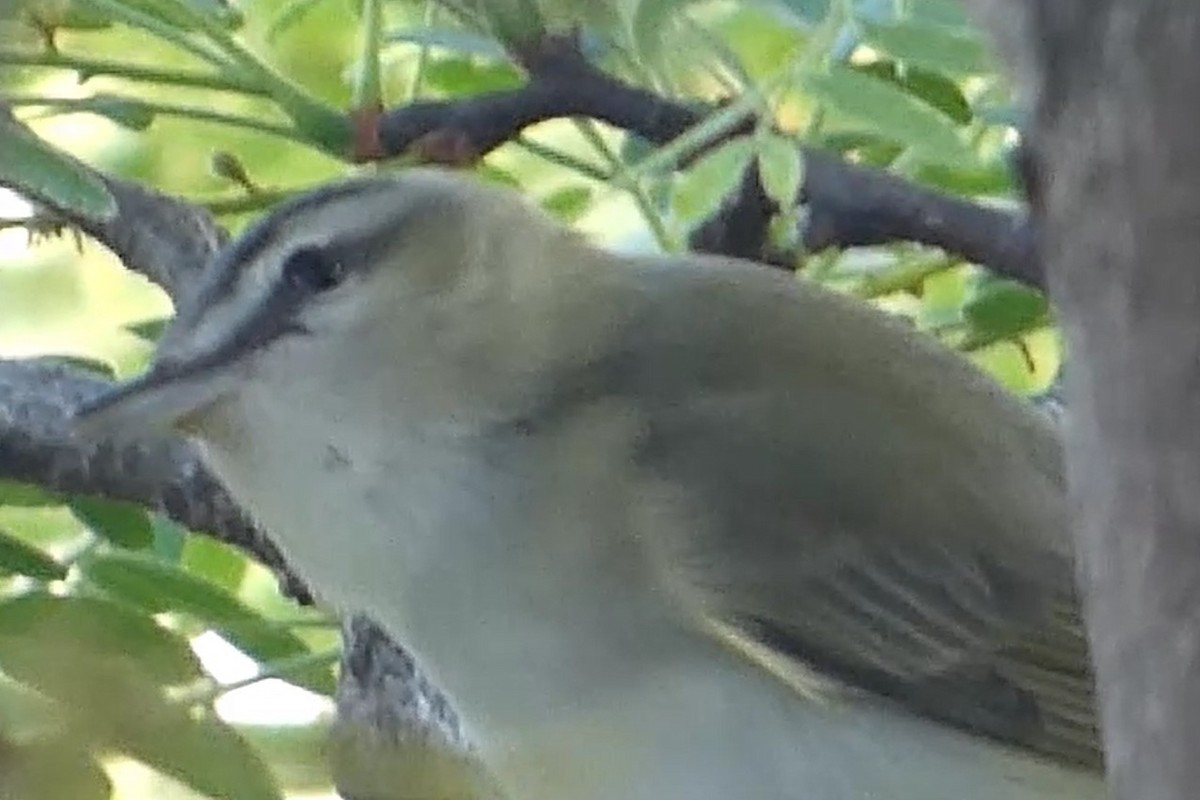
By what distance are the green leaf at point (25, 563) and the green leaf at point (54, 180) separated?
15 cm

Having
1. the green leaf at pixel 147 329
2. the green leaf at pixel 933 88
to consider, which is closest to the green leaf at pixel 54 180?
the green leaf at pixel 147 329

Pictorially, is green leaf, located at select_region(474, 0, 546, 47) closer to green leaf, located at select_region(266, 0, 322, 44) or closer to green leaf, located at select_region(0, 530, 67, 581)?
green leaf, located at select_region(266, 0, 322, 44)

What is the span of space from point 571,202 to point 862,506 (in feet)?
0.78

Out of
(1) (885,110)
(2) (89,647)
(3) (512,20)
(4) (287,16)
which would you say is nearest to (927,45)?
(1) (885,110)

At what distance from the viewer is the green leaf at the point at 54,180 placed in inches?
22.3

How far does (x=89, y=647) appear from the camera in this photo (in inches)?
10.8

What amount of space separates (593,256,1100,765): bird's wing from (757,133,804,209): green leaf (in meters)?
0.08

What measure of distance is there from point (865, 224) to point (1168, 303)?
19.0 inches

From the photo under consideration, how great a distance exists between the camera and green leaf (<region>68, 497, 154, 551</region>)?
0.80 meters

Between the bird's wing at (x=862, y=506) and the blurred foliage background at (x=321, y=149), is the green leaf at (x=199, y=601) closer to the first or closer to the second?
the blurred foliage background at (x=321, y=149)

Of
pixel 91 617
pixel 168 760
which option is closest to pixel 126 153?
pixel 91 617

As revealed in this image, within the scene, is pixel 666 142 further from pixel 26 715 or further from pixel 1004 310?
pixel 26 715

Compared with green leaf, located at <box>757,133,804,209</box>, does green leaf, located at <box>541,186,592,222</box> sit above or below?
below

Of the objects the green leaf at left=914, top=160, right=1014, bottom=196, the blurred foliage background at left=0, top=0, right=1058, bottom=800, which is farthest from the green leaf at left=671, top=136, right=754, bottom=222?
the green leaf at left=914, top=160, right=1014, bottom=196
